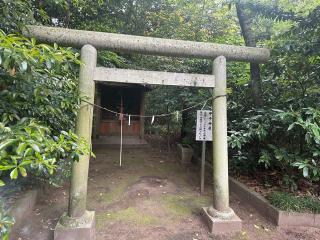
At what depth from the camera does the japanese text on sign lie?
5.89m

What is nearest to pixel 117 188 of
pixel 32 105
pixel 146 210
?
pixel 146 210

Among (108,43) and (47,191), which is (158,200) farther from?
(108,43)

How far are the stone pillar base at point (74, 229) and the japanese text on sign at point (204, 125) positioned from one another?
3.14 metres

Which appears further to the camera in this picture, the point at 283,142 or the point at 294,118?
the point at 283,142

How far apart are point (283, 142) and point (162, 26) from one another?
742cm

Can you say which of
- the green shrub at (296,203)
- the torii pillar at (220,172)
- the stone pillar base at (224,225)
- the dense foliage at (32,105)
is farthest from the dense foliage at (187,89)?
the stone pillar base at (224,225)

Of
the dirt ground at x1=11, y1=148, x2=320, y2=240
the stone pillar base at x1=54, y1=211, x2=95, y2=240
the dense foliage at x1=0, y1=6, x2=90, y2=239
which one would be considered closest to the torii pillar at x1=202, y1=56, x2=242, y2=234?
the dirt ground at x1=11, y1=148, x2=320, y2=240

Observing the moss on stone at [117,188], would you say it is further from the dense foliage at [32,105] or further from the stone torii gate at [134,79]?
the dense foliage at [32,105]

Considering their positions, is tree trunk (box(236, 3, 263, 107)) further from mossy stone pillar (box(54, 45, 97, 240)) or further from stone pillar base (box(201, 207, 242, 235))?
mossy stone pillar (box(54, 45, 97, 240))

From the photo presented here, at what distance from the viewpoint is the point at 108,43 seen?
412 centimetres

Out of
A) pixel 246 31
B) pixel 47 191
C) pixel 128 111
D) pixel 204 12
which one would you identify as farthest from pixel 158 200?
pixel 204 12

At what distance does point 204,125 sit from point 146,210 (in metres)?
2.32

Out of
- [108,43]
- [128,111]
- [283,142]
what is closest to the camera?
[108,43]

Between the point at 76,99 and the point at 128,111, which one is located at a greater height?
the point at 128,111
